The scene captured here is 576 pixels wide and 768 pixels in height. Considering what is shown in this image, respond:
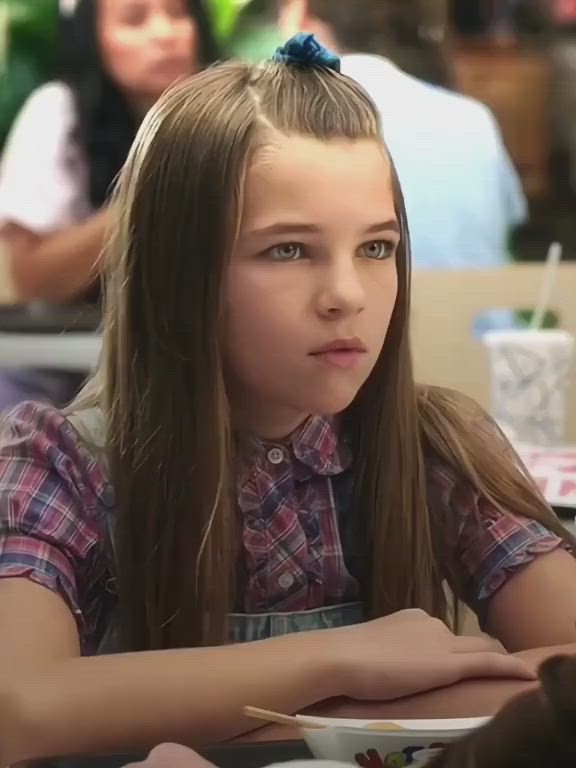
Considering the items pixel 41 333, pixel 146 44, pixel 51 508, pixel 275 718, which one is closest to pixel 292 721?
pixel 275 718

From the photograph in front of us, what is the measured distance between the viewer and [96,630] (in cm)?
69

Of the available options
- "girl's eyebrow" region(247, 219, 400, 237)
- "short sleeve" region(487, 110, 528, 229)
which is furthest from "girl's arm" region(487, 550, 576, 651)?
"short sleeve" region(487, 110, 528, 229)

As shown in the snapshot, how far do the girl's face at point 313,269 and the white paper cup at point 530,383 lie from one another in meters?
0.50

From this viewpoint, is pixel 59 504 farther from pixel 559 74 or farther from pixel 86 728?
pixel 559 74

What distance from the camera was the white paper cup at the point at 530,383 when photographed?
115 centimetres

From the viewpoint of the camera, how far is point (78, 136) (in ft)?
4.15

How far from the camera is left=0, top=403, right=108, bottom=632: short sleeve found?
0.64 m

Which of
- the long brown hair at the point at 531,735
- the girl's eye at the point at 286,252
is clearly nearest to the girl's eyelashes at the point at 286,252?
the girl's eye at the point at 286,252

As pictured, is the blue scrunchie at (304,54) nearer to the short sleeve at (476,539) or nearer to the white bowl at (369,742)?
the short sleeve at (476,539)

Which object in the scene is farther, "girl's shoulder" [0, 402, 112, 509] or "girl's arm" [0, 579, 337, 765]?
"girl's shoulder" [0, 402, 112, 509]

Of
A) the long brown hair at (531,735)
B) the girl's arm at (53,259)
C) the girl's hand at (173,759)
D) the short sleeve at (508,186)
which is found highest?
the short sleeve at (508,186)

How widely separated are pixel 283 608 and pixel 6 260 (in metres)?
0.66

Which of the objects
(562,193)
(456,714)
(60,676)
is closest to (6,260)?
(562,193)

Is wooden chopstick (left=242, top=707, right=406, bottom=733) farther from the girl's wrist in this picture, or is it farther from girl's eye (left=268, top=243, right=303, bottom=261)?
girl's eye (left=268, top=243, right=303, bottom=261)
